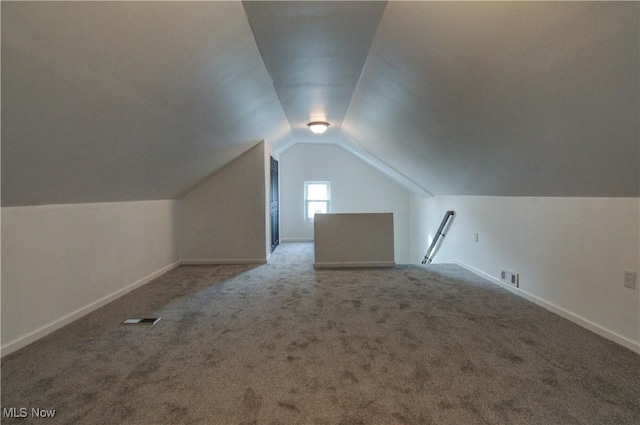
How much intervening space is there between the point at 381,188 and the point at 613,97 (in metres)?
6.47

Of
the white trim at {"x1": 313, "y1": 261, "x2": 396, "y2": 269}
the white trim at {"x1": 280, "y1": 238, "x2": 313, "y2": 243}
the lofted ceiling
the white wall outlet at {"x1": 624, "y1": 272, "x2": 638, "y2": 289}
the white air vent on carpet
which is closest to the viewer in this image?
the lofted ceiling

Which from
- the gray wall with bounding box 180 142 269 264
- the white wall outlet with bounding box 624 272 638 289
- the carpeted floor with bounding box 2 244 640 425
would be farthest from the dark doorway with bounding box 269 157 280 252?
the white wall outlet with bounding box 624 272 638 289

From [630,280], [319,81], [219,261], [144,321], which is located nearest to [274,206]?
[219,261]

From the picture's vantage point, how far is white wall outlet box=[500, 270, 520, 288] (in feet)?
12.0

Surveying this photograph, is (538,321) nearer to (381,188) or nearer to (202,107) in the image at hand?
(202,107)

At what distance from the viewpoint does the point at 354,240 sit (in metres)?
5.14

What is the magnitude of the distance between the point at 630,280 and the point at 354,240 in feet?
10.7

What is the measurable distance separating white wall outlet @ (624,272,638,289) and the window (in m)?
6.15

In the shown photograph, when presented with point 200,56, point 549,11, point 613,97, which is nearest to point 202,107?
point 200,56

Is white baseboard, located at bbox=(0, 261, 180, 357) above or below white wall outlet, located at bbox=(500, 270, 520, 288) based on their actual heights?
below

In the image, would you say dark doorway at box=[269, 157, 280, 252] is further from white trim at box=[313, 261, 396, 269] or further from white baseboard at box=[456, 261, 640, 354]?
white baseboard at box=[456, 261, 640, 354]

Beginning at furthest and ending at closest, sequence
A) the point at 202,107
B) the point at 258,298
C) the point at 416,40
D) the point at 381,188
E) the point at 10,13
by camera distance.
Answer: the point at 381,188, the point at 258,298, the point at 202,107, the point at 416,40, the point at 10,13

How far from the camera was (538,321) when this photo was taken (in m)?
2.88

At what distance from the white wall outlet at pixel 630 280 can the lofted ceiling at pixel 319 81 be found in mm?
615
